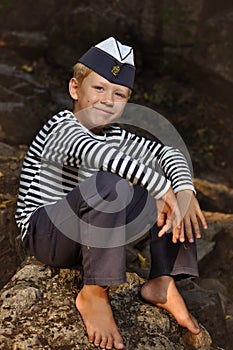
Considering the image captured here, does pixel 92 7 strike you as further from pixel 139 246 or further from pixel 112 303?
pixel 112 303

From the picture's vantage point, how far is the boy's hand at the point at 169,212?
7.98ft

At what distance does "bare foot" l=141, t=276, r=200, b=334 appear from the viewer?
8.93 feet

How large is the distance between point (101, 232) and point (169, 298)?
24.2 inches

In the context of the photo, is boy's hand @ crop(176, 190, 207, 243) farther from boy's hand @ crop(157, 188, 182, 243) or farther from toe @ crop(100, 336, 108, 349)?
toe @ crop(100, 336, 108, 349)

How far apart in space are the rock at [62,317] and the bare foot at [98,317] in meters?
0.04

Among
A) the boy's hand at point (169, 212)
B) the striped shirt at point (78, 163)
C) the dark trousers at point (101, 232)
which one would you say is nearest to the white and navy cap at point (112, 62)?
the striped shirt at point (78, 163)

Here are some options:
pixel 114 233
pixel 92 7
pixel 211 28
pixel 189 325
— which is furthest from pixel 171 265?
pixel 92 7

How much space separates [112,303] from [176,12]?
4.62 metres

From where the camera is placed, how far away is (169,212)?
246 cm

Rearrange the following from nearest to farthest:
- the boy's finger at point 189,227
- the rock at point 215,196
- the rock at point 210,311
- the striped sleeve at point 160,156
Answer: the boy's finger at point 189,227 < the striped sleeve at point 160,156 < the rock at point 210,311 < the rock at point 215,196

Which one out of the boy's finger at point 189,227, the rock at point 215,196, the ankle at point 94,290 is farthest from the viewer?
the rock at point 215,196

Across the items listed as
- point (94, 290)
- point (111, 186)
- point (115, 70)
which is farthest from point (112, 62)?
point (94, 290)

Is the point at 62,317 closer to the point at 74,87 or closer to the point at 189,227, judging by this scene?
the point at 189,227

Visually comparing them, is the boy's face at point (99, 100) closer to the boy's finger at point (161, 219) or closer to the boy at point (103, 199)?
the boy at point (103, 199)
